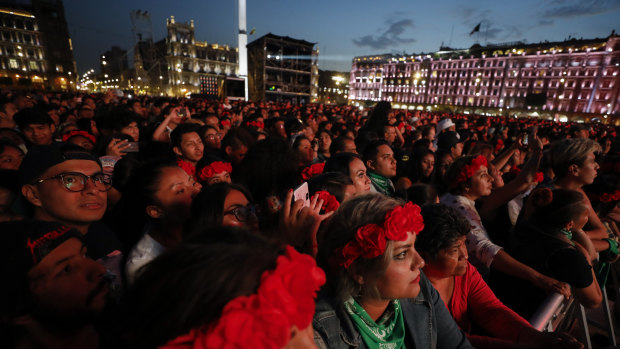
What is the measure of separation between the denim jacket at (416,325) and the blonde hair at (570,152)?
145 inches

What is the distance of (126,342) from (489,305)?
2.67 metres

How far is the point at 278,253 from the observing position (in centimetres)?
113

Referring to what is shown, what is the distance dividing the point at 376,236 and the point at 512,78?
308 ft

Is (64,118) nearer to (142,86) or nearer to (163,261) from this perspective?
(163,261)

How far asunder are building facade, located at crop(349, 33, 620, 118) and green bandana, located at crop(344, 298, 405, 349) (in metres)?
71.2

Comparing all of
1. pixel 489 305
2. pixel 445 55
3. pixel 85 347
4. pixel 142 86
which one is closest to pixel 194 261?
pixel 85 347

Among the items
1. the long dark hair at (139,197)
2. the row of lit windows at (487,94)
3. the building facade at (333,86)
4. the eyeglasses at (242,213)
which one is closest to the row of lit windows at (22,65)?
the building facade at (333,86)

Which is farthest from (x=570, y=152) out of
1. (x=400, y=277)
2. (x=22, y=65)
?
(x=22, y=65)

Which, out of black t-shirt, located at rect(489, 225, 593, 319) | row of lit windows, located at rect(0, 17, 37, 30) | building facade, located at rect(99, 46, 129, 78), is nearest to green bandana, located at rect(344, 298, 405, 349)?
black t-shirt, located at rect(489, 225, 593, 319)

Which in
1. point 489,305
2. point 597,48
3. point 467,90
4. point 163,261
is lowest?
point 489,305

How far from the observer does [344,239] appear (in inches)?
71.8

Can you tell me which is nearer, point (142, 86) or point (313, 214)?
point (313, 214)

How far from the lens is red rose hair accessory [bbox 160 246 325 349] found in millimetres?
888

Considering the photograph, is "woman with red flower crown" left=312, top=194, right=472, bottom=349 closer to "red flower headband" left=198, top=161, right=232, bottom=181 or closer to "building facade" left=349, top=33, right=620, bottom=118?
"red flower headband" left=198, top=161, right=232, bottom=181
